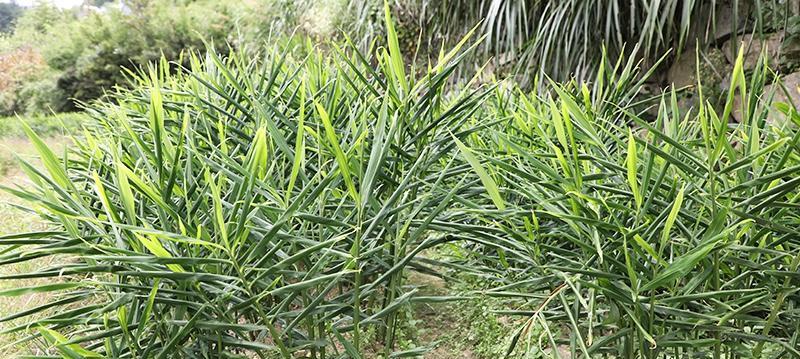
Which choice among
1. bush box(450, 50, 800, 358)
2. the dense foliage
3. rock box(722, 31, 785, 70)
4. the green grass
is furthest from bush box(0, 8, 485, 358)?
the dense foliage

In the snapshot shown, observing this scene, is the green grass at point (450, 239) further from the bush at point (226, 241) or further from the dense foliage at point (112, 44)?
the dense foliage at point (112, 44)

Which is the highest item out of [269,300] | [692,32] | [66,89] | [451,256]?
[692,32]

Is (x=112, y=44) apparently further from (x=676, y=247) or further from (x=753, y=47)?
(x=676, y=247)

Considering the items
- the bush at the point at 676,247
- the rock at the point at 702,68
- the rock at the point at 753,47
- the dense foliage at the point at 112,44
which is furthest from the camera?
the dense foliage at the point at 112,44

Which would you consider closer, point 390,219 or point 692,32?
point 390,219

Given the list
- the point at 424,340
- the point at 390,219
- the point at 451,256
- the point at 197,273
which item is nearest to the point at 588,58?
the point at 451,256

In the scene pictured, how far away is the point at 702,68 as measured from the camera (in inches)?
115

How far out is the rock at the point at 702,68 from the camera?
2.90 meters

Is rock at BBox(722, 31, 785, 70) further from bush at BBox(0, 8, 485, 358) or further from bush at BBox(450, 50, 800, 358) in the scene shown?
bush at BBox(0, 8, 485, 358)

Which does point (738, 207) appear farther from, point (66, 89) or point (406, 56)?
point (66, 89)

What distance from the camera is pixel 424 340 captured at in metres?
1.16

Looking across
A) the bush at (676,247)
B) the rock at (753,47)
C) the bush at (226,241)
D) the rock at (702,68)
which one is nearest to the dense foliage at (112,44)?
the rock at (702,68)

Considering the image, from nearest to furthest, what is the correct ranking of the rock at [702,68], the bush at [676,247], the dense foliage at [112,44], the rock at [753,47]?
the bush at [676,247] → the rock at [753,47] → the rock at [702,68] → the dense foliage at [112,44]

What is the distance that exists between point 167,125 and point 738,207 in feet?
3.44
